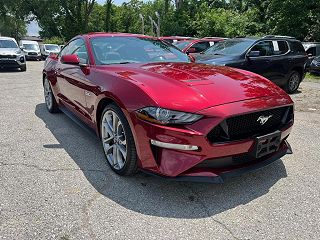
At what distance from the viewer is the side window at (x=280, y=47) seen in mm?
8586

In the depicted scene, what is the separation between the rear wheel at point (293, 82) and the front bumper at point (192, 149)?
20.9 feet

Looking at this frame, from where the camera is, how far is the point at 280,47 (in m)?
8.71

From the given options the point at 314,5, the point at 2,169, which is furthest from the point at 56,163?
the point at 314,5

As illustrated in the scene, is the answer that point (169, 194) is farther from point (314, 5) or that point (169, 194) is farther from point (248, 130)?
point (314, 5)

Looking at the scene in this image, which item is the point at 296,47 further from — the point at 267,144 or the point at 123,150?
the point at 123,150

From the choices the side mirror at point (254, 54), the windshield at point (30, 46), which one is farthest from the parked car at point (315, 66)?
the windshield at point (30, 46)

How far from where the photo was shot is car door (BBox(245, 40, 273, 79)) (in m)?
7.83

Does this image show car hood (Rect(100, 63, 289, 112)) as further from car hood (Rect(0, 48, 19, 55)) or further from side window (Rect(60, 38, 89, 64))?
car hood (Rect(0, 48, 19, 55))

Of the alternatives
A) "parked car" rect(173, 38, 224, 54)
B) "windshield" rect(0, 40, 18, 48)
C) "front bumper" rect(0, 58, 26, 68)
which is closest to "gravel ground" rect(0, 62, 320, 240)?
"parked car" rect(173, 38, 224, 54)

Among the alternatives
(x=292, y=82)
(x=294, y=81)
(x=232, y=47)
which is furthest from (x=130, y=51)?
(x=294, y=81)

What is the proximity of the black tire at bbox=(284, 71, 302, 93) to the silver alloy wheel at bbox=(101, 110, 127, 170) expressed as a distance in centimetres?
653

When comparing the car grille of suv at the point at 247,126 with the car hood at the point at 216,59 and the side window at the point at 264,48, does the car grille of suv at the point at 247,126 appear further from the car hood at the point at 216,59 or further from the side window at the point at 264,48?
the side window at the point at 264,48

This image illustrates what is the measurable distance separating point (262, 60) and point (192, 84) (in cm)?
545

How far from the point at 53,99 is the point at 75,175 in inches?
114
